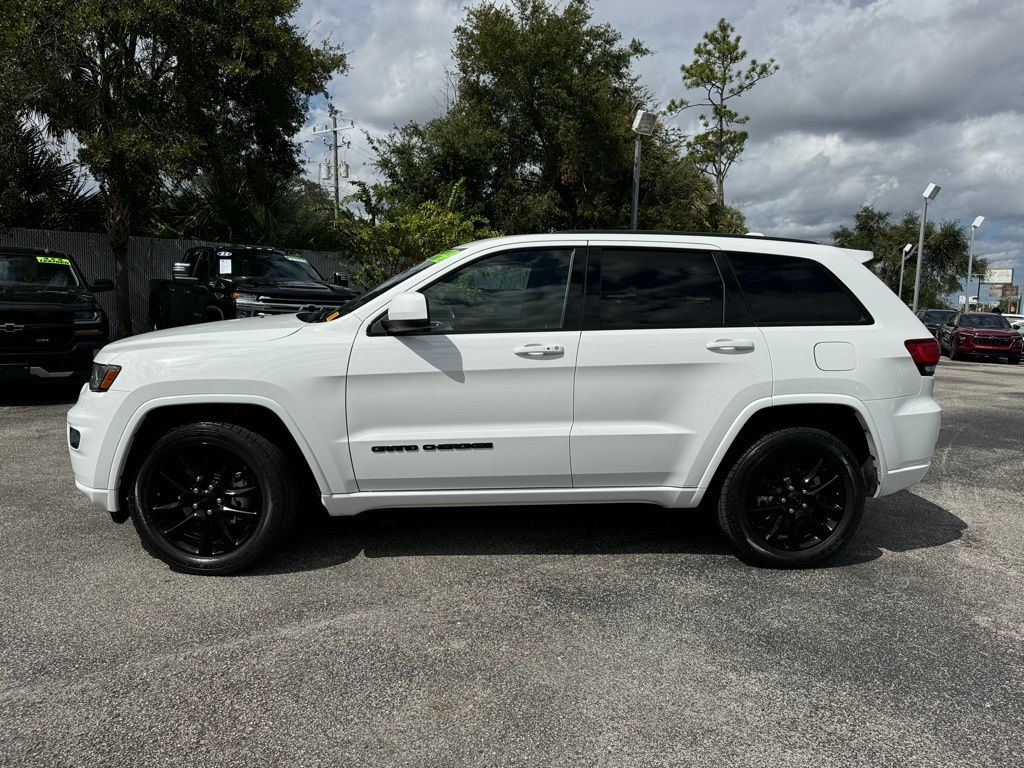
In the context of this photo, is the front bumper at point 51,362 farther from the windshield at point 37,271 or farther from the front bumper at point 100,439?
the front bumper at point 100,439

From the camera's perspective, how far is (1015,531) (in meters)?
4.73

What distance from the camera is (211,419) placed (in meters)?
3.77

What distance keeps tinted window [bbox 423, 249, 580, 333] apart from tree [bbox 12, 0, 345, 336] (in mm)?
10810

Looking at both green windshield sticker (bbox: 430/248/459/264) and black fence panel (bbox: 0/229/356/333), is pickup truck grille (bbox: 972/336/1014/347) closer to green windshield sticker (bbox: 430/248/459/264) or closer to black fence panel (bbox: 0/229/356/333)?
black fence panel (bbox: 0/229/356/333)

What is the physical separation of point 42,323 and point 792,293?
321 inches

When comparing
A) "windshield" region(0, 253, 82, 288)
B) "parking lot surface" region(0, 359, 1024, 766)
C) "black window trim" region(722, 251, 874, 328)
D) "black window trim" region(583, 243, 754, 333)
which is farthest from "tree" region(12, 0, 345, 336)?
"black window trim" region(722, 251, 874, 328)

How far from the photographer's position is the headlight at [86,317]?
28.4ft

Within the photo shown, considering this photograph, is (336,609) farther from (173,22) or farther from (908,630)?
(173,22)

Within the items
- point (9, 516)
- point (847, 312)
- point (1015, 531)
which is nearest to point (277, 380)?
point (9, 516)

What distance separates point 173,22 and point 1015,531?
13.8 meters

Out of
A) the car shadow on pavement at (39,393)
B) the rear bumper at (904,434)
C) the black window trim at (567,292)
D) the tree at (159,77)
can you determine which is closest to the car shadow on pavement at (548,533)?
the rear bumper at (904,434)

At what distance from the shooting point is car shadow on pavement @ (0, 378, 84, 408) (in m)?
8.70

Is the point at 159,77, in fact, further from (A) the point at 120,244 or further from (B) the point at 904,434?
(B) the point at 904,434

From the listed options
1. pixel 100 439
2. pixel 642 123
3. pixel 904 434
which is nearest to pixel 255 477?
pixel 100 439
